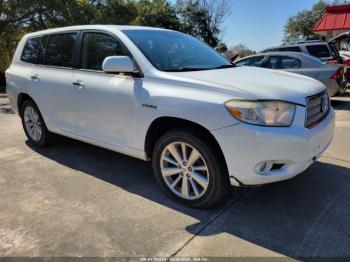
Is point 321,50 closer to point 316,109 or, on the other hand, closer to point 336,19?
point 316,109

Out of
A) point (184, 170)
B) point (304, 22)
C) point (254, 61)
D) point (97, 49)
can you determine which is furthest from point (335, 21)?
point (304, 22)

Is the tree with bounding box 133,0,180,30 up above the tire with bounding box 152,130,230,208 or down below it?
above

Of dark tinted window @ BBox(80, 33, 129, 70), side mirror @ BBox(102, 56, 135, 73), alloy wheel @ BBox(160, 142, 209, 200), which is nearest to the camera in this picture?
alloy wheel @ BBox(160, 142, 209, 200)

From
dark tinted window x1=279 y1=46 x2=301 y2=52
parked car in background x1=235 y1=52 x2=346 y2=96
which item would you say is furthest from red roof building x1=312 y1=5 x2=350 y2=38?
parked car in background x1=235 y1=52 x2=346 y2=96

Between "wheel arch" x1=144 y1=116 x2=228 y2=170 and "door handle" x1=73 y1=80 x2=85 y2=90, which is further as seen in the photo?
"door handle" x1=73 y1=80 x2=85 y2=90

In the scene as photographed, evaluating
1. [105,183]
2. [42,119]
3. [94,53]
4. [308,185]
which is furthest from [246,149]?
[42,119]

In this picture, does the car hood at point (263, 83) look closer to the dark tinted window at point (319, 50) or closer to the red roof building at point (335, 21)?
the dark tinted window at point (319, 50)

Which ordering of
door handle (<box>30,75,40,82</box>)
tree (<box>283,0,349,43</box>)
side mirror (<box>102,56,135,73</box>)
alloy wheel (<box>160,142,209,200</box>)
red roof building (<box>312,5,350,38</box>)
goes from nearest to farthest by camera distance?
1. alloy wheel (<box>160,142,209,200</box>)
2. side mirror (<box>102,56,135,73</box>)
3. door handle (<box>30,75,40,82</box>)
4. red roof building (<box>312,5,350,38</box>)
5. tree (<box>283,0,349,43</box>)

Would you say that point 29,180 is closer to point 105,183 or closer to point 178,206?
point 105,183

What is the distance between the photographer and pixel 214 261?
285 centimetres

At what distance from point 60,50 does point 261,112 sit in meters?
3.09

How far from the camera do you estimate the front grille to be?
3407 millimetres

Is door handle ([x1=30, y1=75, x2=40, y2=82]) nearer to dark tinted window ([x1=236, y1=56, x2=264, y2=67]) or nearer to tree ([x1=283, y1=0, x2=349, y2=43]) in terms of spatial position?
dark tinted window ([x1=236, y1=56, x2=264, y2=67])

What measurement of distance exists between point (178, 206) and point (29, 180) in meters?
1.96
